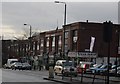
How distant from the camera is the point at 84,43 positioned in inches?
3381

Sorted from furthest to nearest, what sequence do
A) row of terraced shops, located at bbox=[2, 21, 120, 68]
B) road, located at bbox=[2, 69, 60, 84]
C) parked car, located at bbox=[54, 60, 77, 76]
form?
row of terraced shops, located at bbox=[2, 21, 120, 68] < parked car, located at bbox=[54, 60, 77, 76] < road, located at bbox=[2, 69, 60, 84]

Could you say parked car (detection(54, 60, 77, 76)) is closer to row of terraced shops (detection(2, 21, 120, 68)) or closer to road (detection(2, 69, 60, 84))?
road (detection(2, 69, 60, 84))

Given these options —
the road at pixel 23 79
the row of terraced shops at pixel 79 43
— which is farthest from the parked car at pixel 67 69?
the row of terraced shops at pixel 79 43

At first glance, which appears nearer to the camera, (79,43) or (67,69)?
(67,69)

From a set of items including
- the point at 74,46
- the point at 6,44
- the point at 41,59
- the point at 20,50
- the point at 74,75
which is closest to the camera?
the point at 74,75

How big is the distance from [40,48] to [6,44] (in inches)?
1573

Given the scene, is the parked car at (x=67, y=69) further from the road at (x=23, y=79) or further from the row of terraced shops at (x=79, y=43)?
the row of terraced shops at (x=79, y=43)

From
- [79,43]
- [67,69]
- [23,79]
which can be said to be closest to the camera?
[23,79]

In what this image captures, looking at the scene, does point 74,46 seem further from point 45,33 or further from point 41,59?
point 45,33

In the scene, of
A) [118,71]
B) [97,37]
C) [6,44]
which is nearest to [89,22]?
[97,37]

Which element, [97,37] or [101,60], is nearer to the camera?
[101,60]

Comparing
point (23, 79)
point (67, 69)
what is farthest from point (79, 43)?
point (23, 79)

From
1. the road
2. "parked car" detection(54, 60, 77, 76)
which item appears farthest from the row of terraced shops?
the road

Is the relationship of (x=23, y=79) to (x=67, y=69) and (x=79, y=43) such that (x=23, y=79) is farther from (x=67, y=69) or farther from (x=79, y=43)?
(x=79, y=43)
